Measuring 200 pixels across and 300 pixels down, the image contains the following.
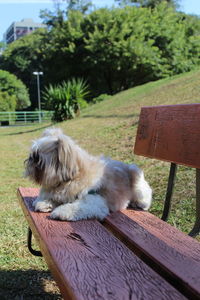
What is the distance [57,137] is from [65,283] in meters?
1.52

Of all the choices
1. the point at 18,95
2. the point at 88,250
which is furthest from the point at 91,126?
the point at 18,95

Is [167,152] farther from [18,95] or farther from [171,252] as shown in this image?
[18,95]

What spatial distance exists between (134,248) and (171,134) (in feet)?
4.30

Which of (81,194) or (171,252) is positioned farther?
(81,194)

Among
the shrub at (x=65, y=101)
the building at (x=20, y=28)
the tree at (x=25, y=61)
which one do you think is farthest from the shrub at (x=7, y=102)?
the building at (x=20, y=28)

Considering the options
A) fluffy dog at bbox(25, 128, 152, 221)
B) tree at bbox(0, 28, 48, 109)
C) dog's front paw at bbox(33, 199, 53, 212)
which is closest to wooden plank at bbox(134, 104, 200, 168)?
fluffy dog at bbox(25, 128, 152, 221)

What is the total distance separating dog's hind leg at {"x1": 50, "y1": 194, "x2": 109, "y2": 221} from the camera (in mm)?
2715

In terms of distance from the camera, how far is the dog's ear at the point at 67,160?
2873 mm

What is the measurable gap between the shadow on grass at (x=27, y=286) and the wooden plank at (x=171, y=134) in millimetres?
1425

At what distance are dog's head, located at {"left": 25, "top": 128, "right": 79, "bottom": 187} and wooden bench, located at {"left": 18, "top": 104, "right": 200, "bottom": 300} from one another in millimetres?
279

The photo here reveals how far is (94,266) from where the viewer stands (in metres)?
1.77

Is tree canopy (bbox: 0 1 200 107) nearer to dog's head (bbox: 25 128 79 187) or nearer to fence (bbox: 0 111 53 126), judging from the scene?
fence (bbox: 0 111 53 126)

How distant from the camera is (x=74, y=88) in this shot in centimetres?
1805

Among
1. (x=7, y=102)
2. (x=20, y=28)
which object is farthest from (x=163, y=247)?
(x=20, y=28)
